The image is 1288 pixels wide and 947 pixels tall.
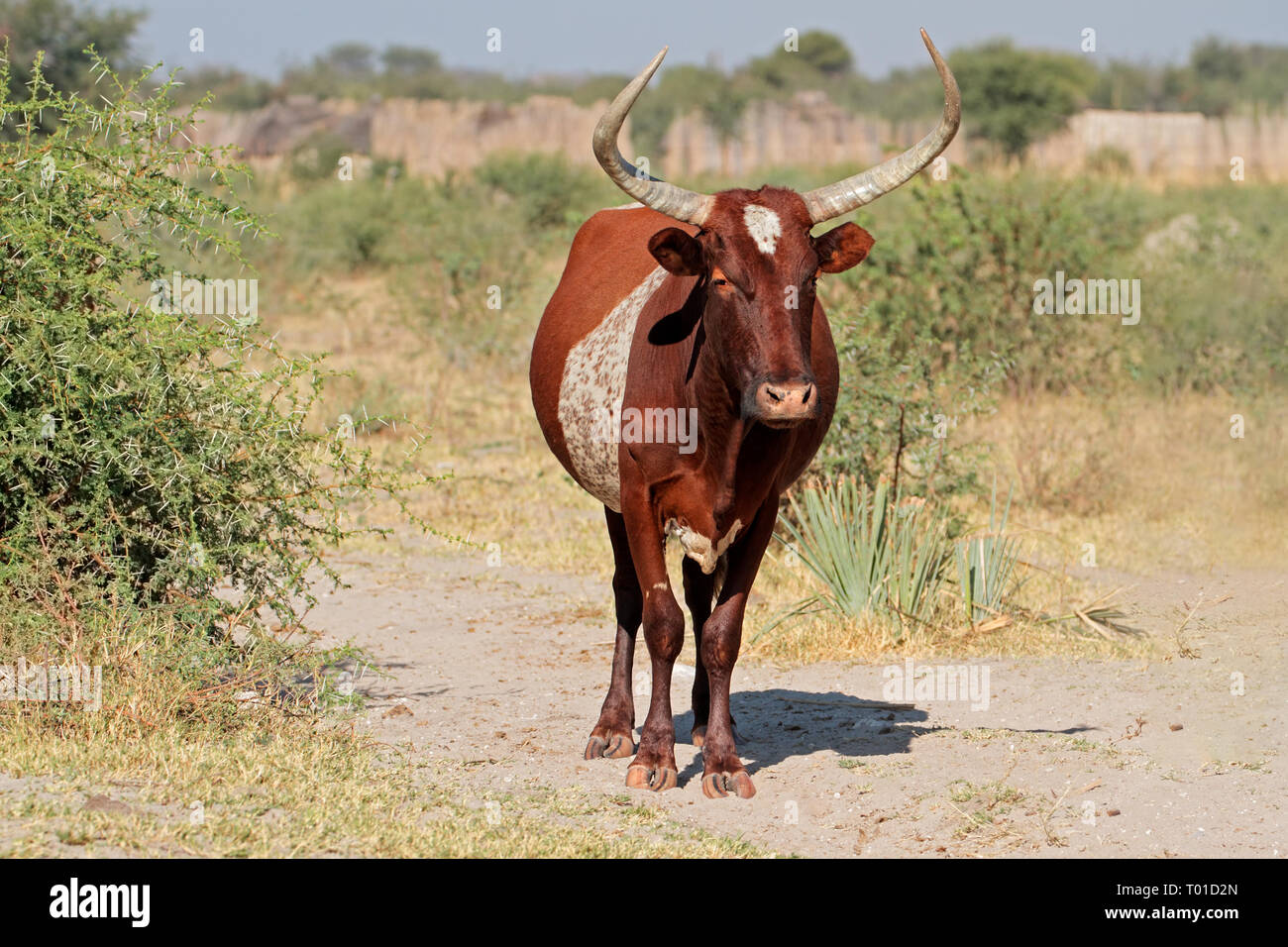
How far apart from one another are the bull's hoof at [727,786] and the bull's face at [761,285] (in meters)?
1.50

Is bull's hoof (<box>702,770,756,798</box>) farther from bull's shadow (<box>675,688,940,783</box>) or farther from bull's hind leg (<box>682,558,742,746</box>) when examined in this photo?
bull's hind leg (<box>682,558,742,746</box>)

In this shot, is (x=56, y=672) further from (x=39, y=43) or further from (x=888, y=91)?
(x=888, y=91)

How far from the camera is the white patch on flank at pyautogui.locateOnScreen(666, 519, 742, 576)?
6.00 metres

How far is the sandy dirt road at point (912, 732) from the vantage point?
5555 millimetres

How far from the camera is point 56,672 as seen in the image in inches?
234

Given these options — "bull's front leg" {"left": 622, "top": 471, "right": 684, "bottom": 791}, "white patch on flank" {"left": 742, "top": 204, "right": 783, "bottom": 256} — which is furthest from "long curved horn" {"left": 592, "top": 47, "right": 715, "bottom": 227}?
"bull's front leg" {"left": 622, "top": 471, "right": 684, "bottom": 791}

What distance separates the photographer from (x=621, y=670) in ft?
22.4

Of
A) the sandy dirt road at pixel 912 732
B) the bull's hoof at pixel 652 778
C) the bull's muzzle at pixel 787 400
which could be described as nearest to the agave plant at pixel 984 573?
the sandy dirt road at pixel 912 732

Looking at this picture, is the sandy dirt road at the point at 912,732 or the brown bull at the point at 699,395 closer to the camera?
the brown bull at the point at 699,395

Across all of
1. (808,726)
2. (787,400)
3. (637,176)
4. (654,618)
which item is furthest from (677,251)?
(808,726)

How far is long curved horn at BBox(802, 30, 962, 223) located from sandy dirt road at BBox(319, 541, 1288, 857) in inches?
88.2

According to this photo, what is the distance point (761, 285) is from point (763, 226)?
0.23 m

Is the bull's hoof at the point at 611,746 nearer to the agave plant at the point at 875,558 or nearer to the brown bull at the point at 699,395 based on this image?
the brown bull at the point at 699,395
